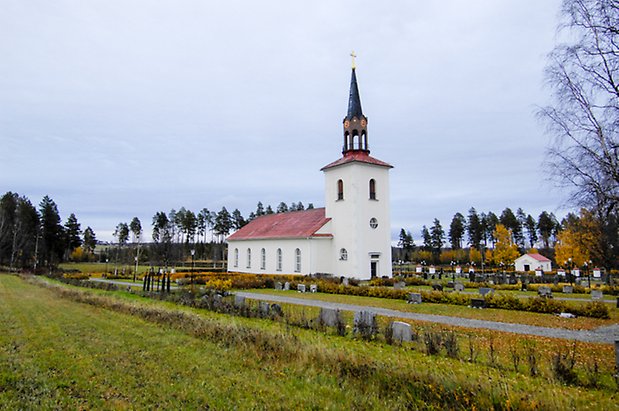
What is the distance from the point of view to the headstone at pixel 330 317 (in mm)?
11461

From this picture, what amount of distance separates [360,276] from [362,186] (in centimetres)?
754

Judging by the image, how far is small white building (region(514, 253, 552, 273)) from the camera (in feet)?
182

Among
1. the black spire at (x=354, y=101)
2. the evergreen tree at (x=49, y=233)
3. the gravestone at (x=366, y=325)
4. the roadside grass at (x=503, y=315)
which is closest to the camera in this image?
the gravestone at (x=366, y=325)

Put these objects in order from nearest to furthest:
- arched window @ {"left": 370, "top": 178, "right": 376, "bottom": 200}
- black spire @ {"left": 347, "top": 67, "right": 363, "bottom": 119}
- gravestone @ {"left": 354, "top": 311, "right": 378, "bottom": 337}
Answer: gravestone @ {"left": 354, "top": 311, "right": 378, "bottom": 337} < arched window @ {"left": 370, "top": 178, "right": 376, "bottom": 200} < black spire @ {"left": 347, "top": 67, "right": 363, "bottom": 119}

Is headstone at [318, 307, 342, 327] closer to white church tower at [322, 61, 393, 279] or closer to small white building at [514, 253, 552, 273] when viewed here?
white church tower at [322, 61, 393, 279]

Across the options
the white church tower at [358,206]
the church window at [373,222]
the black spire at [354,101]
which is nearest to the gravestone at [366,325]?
the white church tower at [358,206]

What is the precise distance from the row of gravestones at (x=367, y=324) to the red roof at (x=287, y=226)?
A: 21374 mm

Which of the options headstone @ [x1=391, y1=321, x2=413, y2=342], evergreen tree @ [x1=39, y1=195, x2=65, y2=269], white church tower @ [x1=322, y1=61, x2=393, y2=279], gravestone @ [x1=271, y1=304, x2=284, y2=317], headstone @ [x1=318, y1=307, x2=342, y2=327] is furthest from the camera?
evergreen tree @ [x1=39, y1=195, x2=65, y2=269]

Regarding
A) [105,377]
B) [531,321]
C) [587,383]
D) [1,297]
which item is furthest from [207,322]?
[1,297]

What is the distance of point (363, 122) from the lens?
34.0 meters

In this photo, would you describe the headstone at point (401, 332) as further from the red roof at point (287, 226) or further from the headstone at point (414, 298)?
the red roof at point (287, 226)

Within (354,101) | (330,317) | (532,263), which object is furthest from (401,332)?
(532,263)

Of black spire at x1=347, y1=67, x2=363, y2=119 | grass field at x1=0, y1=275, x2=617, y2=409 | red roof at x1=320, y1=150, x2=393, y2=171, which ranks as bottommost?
grass field at x1=0, y1=275, x2=617, y2=409

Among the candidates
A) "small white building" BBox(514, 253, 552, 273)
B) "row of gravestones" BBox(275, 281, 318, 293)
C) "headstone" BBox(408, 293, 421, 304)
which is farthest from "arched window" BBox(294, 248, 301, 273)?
"small white building" BBox(514, 253, 552, 273)
